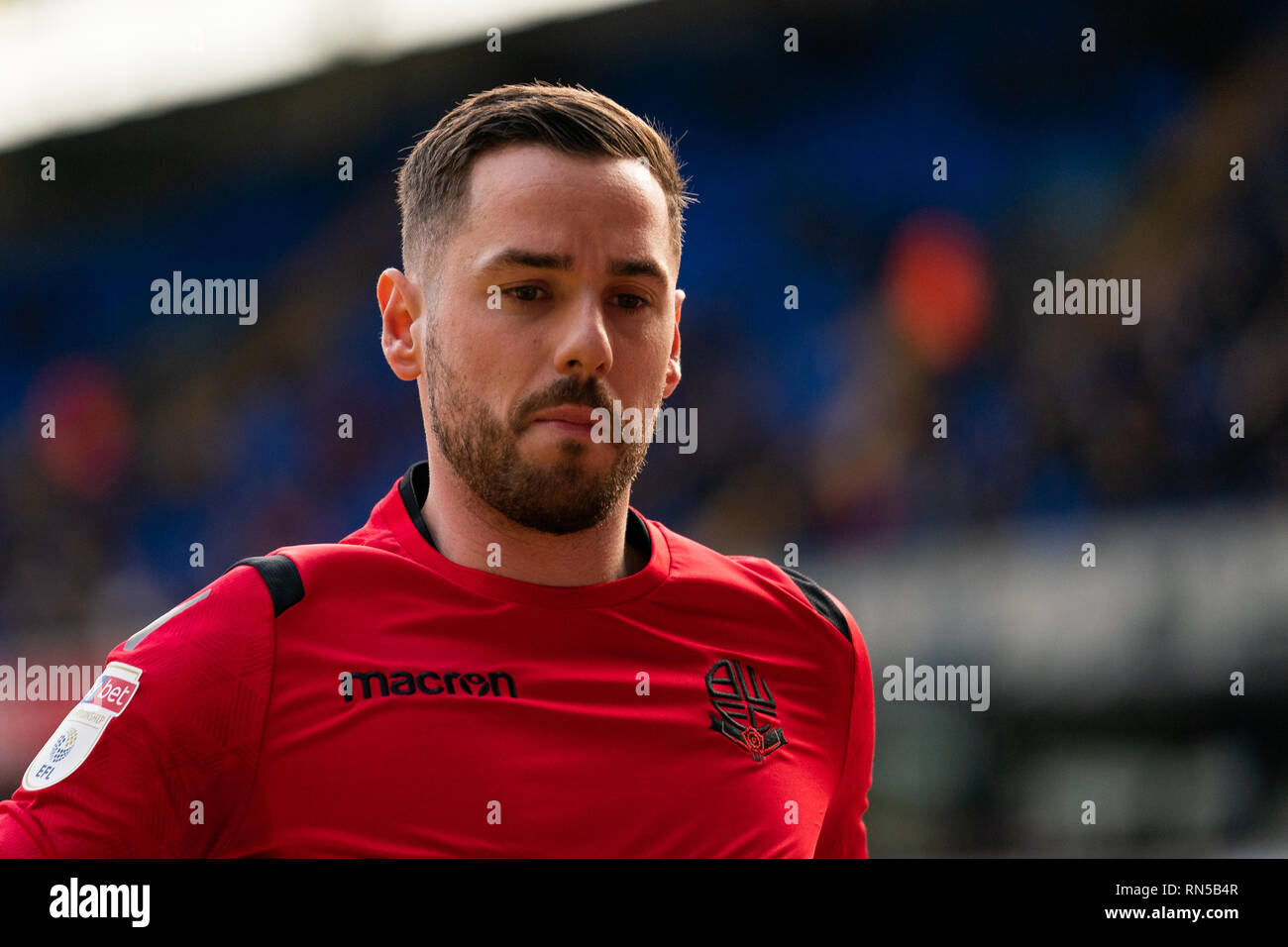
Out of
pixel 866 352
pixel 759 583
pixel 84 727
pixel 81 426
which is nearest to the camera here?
pixel 84 727

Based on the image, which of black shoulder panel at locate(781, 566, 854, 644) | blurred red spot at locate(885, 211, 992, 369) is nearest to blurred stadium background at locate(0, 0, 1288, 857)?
blurred red spot at locate(885, 211, 992, 369)

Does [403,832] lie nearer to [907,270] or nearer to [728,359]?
[728,359]

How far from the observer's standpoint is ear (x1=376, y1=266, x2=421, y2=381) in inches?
65.6

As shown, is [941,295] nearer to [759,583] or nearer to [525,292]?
[759,583]

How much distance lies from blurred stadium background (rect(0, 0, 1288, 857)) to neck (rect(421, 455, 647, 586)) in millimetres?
3356

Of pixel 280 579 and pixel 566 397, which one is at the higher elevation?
pixel 566 397

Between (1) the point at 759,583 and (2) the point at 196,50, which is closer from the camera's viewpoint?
(1) the point at 759,583

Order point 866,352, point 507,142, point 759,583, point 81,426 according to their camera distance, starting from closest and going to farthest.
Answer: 1. point 507,142
2. point 759,583
3. point 866,352
4. point 81,426

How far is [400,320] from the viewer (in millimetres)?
1686

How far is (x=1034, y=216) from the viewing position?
5.15 m

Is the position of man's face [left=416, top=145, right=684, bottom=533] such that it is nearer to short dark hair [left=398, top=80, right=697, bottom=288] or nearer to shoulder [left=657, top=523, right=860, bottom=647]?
short dark hair [left=398, top=80, right=697, bottom=288]

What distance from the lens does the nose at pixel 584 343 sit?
1.46 meters

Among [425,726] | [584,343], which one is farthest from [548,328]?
[425,726]

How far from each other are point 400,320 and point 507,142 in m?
0.32
